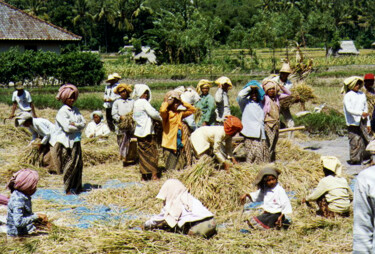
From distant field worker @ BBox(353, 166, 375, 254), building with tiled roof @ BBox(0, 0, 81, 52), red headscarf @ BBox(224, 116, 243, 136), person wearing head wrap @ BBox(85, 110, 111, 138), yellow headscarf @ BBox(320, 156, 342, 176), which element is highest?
building with tiled roof @ BBox(0, 0, 81, 52)

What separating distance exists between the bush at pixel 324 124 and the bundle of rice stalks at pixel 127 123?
493cm

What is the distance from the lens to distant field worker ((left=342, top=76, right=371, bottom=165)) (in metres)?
8.91

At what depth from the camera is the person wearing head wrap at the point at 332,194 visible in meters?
5.96

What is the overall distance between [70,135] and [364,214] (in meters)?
5.16

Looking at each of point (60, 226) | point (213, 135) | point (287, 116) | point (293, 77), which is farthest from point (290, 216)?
point (293, 77)

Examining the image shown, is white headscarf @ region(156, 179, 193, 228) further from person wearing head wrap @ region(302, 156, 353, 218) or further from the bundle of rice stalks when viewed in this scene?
the bundle of rice stalks

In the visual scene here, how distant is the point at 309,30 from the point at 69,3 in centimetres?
4551

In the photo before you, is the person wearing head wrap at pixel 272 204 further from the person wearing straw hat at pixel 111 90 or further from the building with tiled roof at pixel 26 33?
the building with tiled roof at pixel 26 33

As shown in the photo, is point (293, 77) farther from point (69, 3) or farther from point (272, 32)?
point (69, 3)

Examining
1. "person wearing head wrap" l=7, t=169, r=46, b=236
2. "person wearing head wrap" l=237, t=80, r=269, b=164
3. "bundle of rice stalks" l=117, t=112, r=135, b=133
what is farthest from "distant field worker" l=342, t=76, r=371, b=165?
"person wearing head wrap" l=7, t=169, r=46, b=236

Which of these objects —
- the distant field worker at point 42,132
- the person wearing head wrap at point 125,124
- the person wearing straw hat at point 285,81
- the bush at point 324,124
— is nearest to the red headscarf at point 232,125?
the person wearing head wrap at point 125,124

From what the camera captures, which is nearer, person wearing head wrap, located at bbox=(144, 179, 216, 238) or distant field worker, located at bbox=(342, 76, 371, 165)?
person wearing head wrap, located at bbox=(144, 179, 216, 238)

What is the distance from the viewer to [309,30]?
123ft

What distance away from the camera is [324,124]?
12.3 meters
